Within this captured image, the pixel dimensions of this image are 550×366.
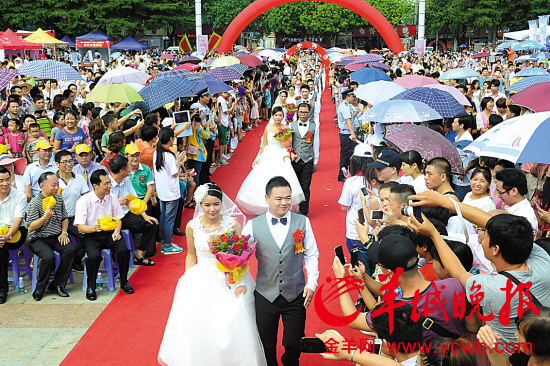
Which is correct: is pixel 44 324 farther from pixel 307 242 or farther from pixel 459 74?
pixel 459 74

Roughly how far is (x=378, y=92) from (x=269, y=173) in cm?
278

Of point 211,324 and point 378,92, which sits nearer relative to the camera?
point 211,324

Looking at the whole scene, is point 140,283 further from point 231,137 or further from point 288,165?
point 231,137

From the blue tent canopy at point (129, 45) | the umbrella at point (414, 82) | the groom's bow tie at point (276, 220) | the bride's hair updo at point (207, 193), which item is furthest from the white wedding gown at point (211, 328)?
the blue tent canopy at point (129, 45)

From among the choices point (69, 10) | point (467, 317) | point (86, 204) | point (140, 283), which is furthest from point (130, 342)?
point (69, 10)

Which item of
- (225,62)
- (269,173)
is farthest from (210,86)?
(225,62)

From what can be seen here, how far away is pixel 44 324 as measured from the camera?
5.14 m

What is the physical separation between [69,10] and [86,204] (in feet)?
122

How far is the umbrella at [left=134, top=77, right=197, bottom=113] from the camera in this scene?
7.87 meters

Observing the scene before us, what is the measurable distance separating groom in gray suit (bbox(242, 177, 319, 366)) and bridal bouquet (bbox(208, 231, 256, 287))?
167mm

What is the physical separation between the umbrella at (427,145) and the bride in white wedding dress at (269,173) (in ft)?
8.14

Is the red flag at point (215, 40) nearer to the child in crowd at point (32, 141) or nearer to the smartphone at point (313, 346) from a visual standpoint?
the child in crowd at point (32, 141)

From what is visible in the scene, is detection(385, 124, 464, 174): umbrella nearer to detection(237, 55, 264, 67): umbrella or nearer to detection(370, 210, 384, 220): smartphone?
detection(370, 210, 384, 220): smartphone

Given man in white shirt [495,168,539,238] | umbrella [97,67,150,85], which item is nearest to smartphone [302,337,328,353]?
man in white shirt [495,168,539,238]
